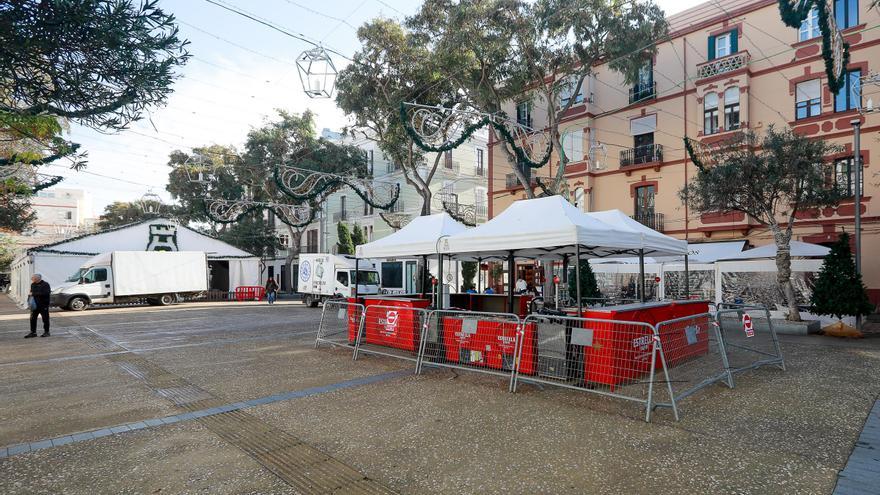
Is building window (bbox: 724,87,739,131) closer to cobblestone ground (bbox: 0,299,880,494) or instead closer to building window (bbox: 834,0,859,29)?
building window (bbox: 834,0,859,29)

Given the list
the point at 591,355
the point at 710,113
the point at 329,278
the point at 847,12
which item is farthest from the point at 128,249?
the point at 847,12

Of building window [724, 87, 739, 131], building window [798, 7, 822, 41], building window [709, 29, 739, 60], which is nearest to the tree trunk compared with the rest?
building window [724, 87, 739, 131]

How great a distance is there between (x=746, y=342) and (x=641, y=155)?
1440cm

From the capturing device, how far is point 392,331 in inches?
368

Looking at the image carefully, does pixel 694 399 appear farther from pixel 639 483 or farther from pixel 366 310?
pixel 366 310

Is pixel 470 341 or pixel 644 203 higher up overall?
pixel 644 203

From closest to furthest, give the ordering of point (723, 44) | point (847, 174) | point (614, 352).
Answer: point (614, 352)
point (847, 174)
point (723, 44)

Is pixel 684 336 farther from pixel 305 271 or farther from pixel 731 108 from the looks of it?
pixel 305 271

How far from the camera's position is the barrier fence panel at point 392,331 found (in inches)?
344

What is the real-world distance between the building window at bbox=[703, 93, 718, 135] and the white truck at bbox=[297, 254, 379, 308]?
1771 centimetres

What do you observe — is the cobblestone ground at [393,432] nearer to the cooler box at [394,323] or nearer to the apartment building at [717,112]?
the cooler box at [394,323]

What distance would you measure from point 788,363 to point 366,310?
26.5ft

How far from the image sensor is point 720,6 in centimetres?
2103

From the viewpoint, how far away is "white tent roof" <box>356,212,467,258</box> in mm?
10297
